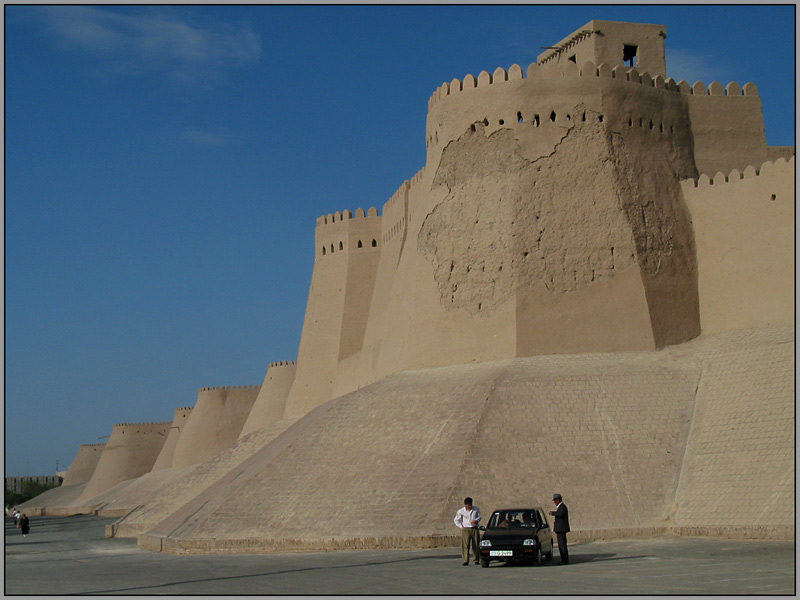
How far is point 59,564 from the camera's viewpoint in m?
18.0

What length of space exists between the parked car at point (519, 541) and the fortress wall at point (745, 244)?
7902mm

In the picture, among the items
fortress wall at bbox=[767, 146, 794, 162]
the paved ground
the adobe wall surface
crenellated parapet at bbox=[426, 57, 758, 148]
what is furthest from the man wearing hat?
the adobe wall surface

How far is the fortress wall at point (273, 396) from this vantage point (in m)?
37.6

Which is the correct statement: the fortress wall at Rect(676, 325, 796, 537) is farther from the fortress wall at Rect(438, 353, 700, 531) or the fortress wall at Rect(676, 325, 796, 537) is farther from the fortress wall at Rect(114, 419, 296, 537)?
the fortress wall at Rect(114, 419, 296, 537)

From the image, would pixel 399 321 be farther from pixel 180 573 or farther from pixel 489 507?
pixel 180 573

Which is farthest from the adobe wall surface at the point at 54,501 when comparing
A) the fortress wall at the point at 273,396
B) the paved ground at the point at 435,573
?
the paved ground at the point at 435,573

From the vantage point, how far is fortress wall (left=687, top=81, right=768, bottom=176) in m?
23.1

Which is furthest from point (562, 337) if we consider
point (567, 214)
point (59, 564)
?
point (59, 564)

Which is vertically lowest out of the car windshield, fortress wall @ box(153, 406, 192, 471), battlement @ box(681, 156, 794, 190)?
the car windshield

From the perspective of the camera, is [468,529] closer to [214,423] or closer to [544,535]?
[544,535]

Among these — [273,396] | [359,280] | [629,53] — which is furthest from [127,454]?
[629,53]

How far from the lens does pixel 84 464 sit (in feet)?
217

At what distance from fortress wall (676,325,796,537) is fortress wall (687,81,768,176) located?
4.95 metres

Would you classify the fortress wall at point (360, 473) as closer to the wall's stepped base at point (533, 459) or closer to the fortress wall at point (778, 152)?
the wall's stepped base at point (533, 459)
